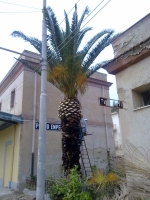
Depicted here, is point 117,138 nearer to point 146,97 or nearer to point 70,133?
point 70,133

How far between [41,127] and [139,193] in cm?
337

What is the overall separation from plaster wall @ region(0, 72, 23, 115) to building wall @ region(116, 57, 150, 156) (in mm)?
7580

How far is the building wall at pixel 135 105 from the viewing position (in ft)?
18.2

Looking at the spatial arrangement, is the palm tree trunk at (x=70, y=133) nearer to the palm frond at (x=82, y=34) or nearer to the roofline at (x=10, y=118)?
the palm frond at (x=82, y=34)

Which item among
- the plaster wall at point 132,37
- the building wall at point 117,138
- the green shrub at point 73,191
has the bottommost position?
the green shrub at point 73,191

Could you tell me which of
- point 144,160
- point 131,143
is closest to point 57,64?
point 131,143

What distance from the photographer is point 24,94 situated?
40.7 ft

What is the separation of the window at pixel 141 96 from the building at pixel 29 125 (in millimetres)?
5894

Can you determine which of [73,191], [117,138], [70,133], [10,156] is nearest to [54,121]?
[10,156]

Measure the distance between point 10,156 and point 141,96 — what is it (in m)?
9.64

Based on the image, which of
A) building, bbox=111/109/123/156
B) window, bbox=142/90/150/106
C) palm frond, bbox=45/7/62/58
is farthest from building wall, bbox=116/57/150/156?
palm frond, bbox=45/7/62/58

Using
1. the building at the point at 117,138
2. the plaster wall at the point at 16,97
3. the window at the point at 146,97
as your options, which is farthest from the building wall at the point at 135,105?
the plaster wall at the point at 16,97

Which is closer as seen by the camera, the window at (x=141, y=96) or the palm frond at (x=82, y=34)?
the window at (x=141, y=96)

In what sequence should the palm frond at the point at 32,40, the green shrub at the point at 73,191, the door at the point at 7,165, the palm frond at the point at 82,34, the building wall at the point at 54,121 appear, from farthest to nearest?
1. the door at the point at 7,165
2. the building wall at the point at 54,121
3. the palm frond at the point at 32,40
4. the palm frond at the point at 82,34
5. the green shrub at the point at 73,191
